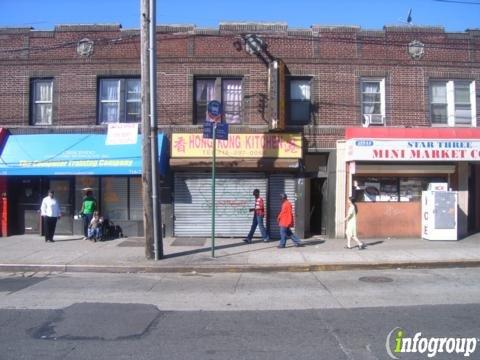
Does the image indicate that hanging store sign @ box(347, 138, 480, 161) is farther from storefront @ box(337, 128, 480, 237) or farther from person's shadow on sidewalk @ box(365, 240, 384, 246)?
person's shadow on sidewalk @ box(365, 240, 384, 246)

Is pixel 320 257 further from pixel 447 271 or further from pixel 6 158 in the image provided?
pixel 6 158

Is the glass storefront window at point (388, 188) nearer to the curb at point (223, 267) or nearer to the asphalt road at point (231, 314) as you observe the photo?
the curb at point (223, 267)

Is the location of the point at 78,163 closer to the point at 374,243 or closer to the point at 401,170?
the point at 374,243

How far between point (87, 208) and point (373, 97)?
985 cm

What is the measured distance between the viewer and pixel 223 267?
457 inches

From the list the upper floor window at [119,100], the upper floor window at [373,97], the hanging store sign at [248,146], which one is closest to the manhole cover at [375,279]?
the hanging store sign at [248,146]

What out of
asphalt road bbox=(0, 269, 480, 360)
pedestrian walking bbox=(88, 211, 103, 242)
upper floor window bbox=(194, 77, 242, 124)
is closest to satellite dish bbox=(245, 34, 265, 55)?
upper floor window bbox=(194, 77, 242, 124)

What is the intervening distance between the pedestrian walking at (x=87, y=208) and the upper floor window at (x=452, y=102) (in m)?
11.3

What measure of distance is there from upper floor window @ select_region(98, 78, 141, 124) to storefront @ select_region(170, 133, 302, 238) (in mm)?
1832

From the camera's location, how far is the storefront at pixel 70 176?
50.7 ft

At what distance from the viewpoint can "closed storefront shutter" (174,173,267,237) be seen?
16.4 m

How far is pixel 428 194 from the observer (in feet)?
51.0

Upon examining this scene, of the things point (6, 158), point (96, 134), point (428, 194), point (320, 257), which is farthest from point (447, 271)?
point (6, 158)

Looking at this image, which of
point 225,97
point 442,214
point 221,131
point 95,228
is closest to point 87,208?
point 95,228
